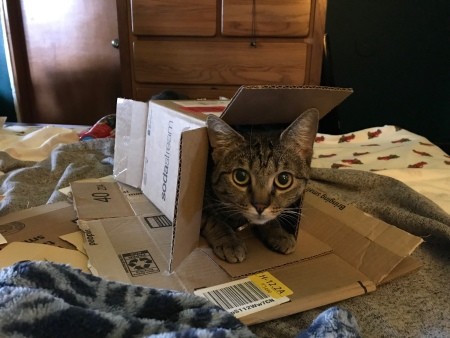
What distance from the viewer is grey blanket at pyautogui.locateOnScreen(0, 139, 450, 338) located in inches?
23.7

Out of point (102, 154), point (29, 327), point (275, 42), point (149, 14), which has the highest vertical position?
point (149, 14)

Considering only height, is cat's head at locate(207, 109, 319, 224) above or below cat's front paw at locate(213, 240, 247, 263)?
above

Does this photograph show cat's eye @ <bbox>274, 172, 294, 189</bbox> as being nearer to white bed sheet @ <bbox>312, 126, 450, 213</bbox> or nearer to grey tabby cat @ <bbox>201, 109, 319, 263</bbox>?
grey tabby cat @ <bbox>201, 109, 319, 263</bbox>

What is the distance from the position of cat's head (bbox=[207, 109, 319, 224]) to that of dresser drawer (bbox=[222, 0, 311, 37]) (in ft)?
4.09

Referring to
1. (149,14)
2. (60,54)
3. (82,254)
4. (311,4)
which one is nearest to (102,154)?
(82,254)

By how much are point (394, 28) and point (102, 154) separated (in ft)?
6.90

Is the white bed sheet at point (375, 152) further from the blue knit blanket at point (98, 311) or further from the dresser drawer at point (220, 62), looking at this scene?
the blue knit blanket at point (98, 311)

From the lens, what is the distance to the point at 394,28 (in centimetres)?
252

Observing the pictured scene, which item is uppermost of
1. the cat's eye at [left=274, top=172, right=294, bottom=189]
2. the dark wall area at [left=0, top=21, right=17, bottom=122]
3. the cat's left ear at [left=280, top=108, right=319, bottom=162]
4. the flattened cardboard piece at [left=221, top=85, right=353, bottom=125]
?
the flattened cardboard piece at [left=221, top=85, right=353, bottom=125]

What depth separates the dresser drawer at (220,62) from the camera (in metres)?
1.93

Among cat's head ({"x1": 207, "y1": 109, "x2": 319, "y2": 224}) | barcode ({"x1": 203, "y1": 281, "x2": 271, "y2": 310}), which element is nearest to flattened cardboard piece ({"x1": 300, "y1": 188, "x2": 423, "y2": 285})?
cat's head ({"x1": 207, "y1": 109, "x2": 319, "y2": 224})

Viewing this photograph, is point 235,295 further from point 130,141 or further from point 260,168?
point 130,141

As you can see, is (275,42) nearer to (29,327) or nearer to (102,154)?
(102,154)

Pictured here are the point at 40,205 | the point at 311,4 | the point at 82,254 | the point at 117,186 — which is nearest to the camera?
the point at 82,254
